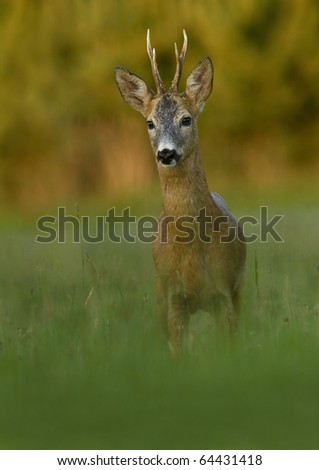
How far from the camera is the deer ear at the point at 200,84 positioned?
8680mm

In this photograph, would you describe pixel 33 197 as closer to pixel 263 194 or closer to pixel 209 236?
pixel 263 194

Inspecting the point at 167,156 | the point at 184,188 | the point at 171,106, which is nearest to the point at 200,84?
the point at 171,106

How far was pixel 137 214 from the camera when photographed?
17656 millimetres

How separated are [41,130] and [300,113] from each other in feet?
17.2

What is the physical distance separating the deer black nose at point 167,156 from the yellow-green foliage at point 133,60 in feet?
46.9

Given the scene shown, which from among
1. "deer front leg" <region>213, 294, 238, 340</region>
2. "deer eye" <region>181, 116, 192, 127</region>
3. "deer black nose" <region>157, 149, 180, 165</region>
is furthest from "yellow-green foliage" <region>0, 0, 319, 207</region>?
"deer front leg" <region>213, 294, 238, 340</region>

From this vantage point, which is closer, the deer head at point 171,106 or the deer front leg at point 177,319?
the deer front leg at point 177,319

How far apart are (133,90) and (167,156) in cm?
104

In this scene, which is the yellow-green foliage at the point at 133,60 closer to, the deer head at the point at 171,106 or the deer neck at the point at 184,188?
the deer head at the point at 171,106

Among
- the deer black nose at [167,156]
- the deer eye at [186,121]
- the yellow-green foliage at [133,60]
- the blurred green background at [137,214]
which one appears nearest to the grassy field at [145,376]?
the blurred green background at [137,214]

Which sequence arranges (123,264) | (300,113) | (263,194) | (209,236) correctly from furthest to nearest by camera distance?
(300,113), (263,194), (123,264), (209,236)

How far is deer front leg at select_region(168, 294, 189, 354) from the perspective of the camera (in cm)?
787
